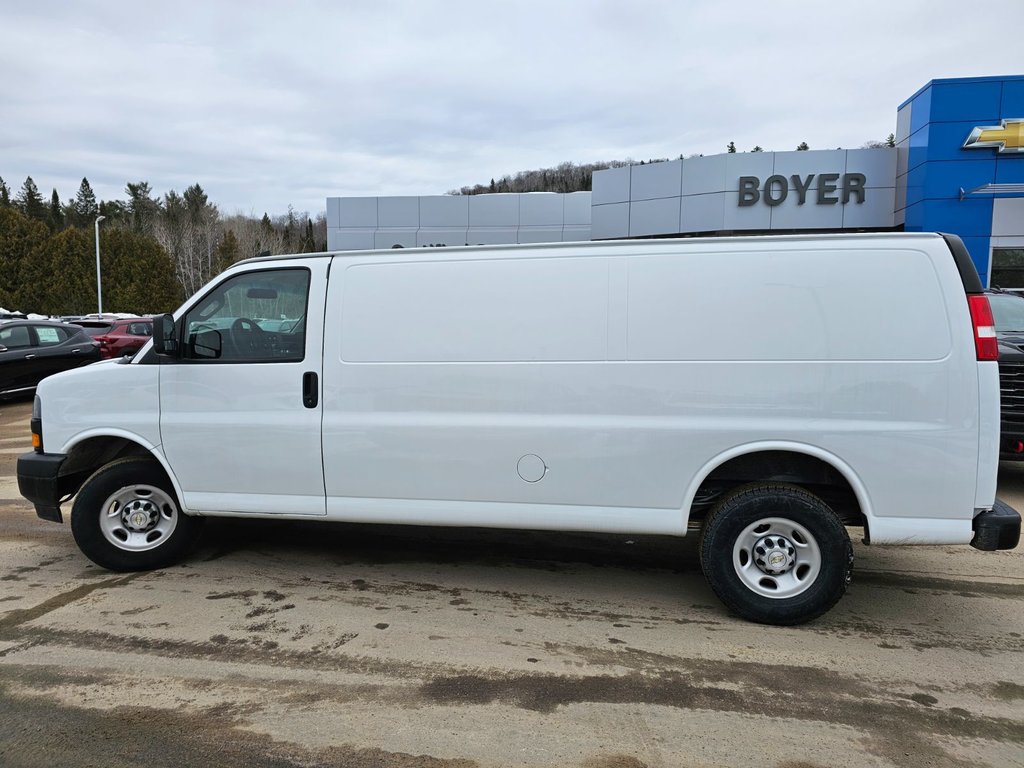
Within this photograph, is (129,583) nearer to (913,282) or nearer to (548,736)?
(548,736)

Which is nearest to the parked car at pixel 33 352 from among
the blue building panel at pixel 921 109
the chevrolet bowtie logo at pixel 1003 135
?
the blue building panel at pixel 921 109

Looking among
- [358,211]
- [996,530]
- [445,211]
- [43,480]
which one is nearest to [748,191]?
[445,211]

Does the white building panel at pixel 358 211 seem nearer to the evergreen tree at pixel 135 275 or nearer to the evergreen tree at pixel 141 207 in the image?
the evergreen tree at pixel 135 275

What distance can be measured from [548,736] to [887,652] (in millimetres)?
2049

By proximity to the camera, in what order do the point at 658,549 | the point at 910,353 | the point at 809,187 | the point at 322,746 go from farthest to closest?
the point at 809,187 < the point at 658,549 < the point at 910,353 < the point at 322,746

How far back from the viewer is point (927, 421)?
374cm

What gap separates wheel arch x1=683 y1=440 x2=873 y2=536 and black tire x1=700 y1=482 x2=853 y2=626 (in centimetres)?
9

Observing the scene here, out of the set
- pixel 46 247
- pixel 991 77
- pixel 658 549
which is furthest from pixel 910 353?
pixel 46 247

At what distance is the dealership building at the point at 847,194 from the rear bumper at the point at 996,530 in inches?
733

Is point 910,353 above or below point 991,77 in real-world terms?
below

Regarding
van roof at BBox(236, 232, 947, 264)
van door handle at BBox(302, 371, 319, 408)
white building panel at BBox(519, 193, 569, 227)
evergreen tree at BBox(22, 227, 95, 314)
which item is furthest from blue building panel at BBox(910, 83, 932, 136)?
evergreen tree at BBox(22, 227, 95, 314)

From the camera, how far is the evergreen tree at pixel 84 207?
81.1 meters

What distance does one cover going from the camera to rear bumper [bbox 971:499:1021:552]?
3.70 meters

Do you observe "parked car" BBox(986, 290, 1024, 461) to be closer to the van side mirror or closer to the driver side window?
the driver side window
